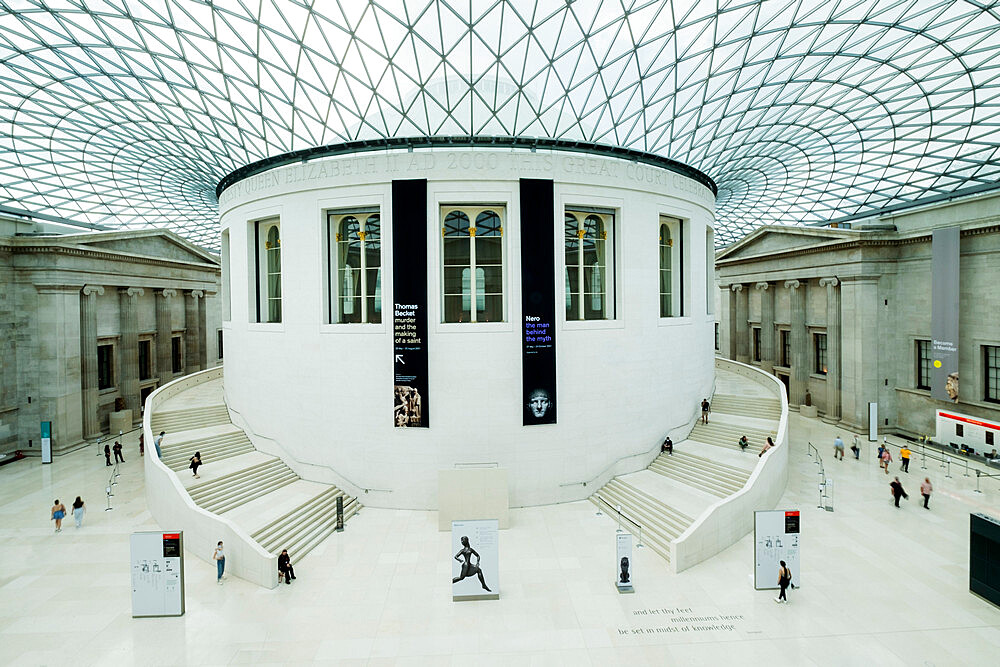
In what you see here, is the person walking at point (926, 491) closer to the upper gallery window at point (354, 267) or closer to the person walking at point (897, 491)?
the person walking at point (897, 491)

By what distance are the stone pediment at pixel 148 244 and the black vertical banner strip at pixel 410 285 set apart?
2472 cm

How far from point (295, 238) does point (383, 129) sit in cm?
643

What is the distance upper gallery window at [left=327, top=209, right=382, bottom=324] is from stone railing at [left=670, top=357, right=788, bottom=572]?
49.8 feet

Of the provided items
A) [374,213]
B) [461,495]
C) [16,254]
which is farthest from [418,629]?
[16,254]

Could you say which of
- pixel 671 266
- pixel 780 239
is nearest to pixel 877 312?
pixel 780 239

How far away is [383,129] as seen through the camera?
73.4ft

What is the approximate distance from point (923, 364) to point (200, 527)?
3954 cm

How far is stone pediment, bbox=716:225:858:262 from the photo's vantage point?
3319cm

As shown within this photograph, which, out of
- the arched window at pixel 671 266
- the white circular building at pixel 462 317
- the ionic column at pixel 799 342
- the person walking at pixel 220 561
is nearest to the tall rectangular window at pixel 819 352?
the ionic column at pixel 799 342

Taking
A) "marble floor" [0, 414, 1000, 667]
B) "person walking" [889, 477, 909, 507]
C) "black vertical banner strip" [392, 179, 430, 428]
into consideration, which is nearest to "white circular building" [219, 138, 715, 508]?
"black vertical banner strip" [392, 179, 430, 428]

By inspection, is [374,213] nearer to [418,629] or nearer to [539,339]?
[539,339]

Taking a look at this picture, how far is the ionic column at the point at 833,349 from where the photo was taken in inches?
1332

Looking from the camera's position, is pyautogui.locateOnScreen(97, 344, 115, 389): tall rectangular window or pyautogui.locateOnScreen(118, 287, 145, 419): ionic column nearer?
pyautogui.locateOnScreen(97, 344, 115, 389): tall rectangular window

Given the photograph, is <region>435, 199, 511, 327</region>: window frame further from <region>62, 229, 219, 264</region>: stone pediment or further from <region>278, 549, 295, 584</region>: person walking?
<region>62, 229, 219, 264</region>: stone pediment
